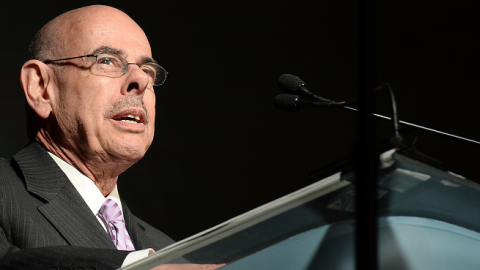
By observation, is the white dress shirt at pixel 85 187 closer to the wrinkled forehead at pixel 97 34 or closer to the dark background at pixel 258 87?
the wrinkled forehead at pixel 97 34

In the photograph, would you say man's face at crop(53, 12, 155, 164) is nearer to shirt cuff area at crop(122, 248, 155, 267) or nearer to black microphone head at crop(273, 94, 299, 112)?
black microphone head at crop(273, 94, 299, 112)

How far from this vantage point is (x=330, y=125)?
2949 mm

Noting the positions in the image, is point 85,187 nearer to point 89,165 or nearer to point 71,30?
point 89,165

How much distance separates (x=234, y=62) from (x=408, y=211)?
7.96 ft

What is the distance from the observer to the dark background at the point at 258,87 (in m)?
2.72

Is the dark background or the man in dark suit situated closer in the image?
the man in dark suit

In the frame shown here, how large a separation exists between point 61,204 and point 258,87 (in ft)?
6.09

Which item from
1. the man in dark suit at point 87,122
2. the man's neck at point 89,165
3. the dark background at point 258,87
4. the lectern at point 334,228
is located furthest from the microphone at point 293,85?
the dark background at point 258,87

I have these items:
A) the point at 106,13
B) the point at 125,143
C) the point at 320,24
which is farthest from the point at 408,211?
the point at 320,24

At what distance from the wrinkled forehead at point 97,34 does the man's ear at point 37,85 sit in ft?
0.32

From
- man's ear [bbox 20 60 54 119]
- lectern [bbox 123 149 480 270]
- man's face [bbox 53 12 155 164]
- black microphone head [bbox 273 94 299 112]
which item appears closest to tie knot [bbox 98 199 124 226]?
man's face [bbox 53 12 155 164]

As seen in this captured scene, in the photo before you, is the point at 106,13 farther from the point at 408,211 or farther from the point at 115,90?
the point at 408,211

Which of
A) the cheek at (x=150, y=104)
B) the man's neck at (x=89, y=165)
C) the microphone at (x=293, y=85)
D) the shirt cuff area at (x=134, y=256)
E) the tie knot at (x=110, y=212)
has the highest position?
the microphone at (x=293, y=85)

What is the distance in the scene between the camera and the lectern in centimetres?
61
